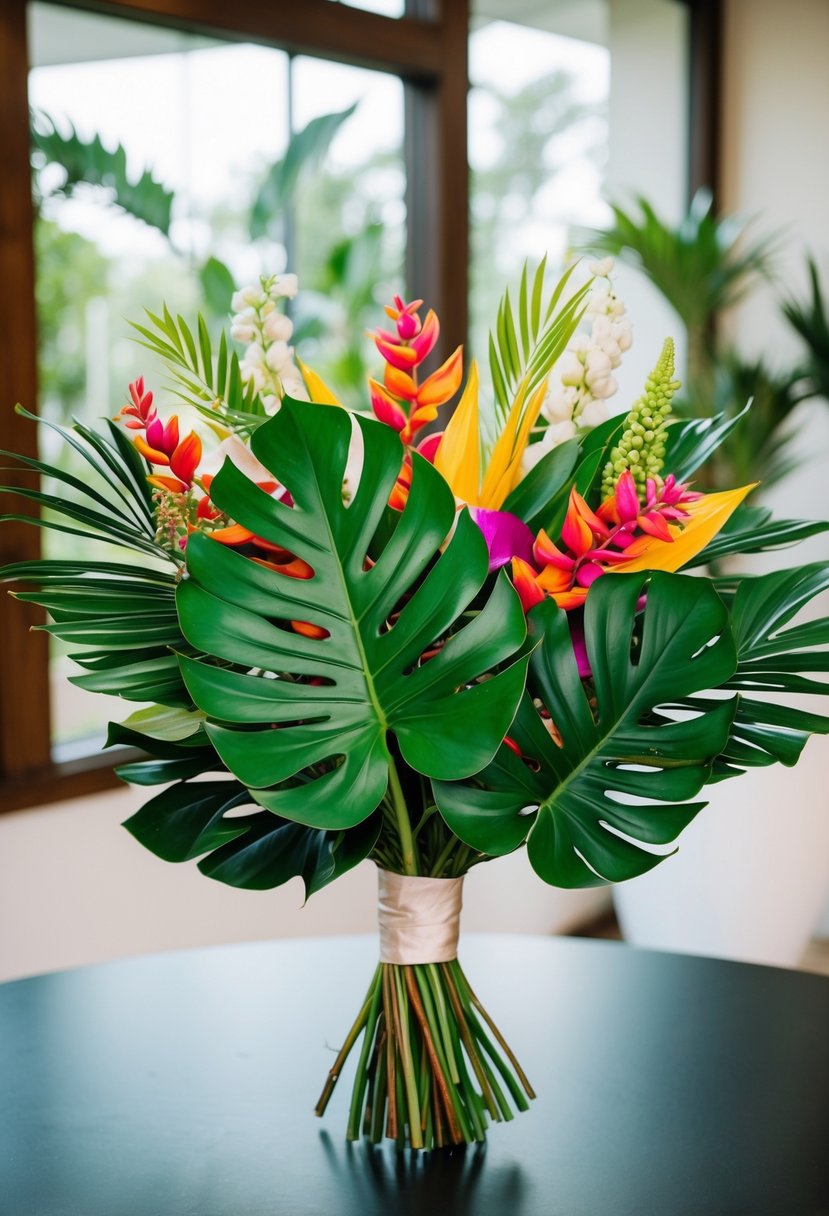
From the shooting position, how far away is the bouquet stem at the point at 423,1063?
0.94 metres

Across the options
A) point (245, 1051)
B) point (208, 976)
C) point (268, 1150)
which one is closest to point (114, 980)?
point (208, 976)

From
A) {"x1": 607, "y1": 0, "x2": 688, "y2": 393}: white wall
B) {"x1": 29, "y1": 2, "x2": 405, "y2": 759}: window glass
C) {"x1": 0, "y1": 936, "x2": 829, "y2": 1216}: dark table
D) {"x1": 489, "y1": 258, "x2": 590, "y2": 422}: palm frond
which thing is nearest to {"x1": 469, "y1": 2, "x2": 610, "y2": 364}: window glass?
{"x1": 607, "y1": 0, "x2": 688, "y2": 393}: white wall

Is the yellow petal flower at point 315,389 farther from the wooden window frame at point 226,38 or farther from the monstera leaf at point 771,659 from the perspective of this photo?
the wooden window frame at point 226,38

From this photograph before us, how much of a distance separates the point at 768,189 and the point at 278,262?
184cm

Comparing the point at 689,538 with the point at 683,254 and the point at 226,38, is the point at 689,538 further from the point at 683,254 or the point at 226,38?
the point at 683,254

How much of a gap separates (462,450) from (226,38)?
195 centimetres

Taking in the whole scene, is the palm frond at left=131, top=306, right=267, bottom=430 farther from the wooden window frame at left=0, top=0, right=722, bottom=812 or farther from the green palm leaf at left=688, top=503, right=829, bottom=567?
the wooden window frame at left=0, top=0, right=722, bottom=812

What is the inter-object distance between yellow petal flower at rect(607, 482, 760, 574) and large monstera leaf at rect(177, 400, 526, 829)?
0.12 metres

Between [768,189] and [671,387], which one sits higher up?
[768,189]

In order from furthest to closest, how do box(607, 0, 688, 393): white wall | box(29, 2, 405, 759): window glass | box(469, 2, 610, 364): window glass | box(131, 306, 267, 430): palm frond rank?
box(607, 0, 688, 393): white wall → box(469, 2, 610, 364): window glass → box(29, 2, 405, 759): window glass → box(131, 306, 267, 430): palm frond

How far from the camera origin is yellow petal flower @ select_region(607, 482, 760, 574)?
0.87 m

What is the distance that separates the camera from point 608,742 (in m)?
0.85

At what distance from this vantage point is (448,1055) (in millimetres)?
941

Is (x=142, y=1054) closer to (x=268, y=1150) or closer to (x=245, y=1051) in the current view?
(x=245, y=1051)
